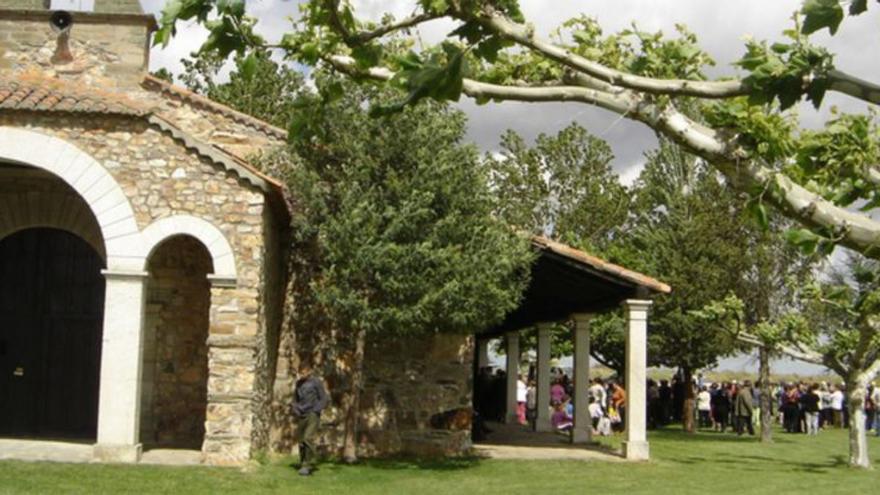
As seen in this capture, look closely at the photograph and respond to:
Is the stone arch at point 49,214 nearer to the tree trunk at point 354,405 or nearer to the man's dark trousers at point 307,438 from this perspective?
the tree trunk at point 354,405

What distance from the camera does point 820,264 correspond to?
95.1 ft

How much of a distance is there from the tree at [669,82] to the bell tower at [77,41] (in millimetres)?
11815

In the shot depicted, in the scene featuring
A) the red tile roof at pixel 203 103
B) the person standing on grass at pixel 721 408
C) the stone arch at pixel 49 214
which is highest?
the red tile roof at pixel 203 103

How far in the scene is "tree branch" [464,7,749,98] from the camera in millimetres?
4113

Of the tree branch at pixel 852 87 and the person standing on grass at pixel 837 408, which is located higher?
the tree branch at pixel 852 87

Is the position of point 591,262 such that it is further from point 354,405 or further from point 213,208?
point 213,208

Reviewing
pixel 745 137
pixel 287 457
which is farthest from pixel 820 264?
pixel 745 137

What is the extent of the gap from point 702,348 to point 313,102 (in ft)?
83.3

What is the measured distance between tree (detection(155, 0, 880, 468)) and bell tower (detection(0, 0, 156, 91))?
465 inches

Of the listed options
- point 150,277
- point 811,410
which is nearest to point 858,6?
point 150,277

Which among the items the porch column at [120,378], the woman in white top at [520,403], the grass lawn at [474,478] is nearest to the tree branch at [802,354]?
the grass lawn at [474,478]

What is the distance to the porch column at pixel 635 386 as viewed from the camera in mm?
16625

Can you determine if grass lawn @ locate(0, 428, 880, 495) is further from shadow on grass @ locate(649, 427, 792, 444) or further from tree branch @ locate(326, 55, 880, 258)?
tree branch @ locate(326, 55, 880, 258)

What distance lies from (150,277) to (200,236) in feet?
7.68
